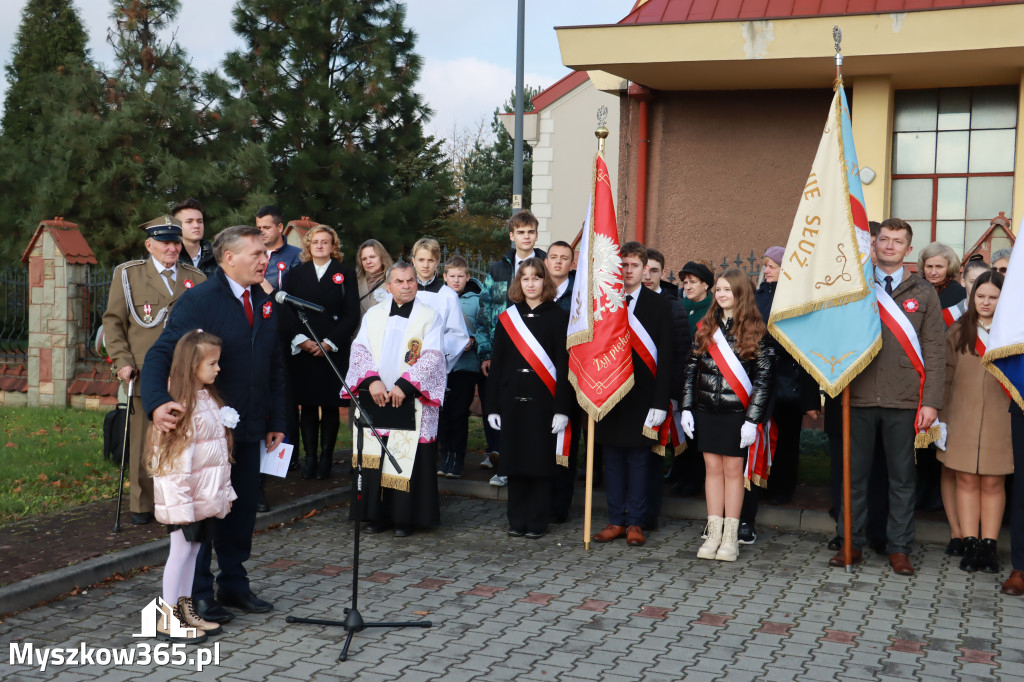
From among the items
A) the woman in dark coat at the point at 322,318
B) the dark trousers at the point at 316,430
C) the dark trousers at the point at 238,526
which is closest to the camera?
the dark trousers at the point at 238,526

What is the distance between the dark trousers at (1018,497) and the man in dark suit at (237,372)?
4.34m

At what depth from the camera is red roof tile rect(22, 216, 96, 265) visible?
13.1m

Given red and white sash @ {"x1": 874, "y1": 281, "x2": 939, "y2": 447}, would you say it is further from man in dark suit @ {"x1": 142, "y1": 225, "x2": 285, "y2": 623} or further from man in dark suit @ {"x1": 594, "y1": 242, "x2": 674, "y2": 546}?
man in dark suit @ {"x1": 142, "y1": 225, "x2": 285, "y2": 623}

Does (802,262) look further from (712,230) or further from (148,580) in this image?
(712,230)

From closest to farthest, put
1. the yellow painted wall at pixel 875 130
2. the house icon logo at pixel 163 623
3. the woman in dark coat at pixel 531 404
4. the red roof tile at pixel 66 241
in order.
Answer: the house icon logo at pixel 163 623, the woman in dark coat at pixel 531 404, the yellow painted wall at pixel 875 130, the red roof tile at pixel 66 241

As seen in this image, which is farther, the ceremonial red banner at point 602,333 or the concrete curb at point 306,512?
the ceremonial red banner at point 602,333

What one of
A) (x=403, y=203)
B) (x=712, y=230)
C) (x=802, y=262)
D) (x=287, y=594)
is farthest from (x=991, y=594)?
(x=403, y=203)

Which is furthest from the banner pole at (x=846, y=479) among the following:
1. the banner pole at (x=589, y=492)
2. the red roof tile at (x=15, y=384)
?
the red roof tile at (x=15, y=384)

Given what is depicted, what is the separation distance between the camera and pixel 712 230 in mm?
13227

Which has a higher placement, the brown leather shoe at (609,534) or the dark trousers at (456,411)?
the dark trousers at (456,411)

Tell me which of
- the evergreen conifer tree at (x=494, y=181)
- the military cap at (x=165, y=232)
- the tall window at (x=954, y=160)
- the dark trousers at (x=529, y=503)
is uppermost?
the evergreen conifer tree at (x=494, y=181)

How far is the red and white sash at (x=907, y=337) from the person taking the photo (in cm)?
642

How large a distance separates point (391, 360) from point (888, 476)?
3.43 m

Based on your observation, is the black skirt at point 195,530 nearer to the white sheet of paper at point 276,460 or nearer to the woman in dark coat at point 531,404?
the white sheet of paper at point 276,460
